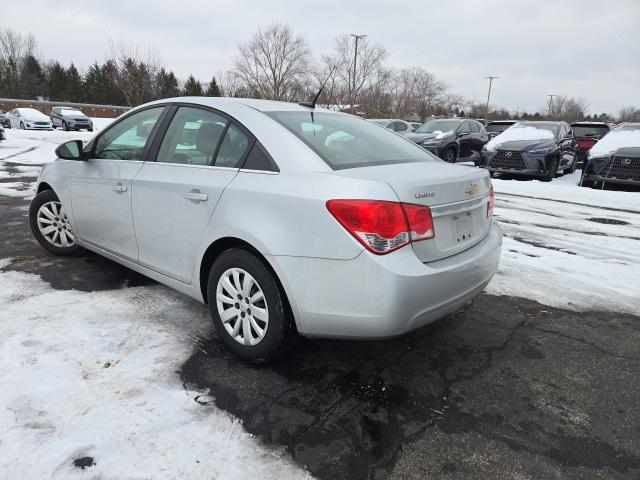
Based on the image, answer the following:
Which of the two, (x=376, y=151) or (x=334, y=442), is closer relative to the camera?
(x=334, y=442)

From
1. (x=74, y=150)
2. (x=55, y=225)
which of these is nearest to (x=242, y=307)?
(x=74, y=150)

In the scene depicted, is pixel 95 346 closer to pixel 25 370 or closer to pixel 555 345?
pixel 25 370

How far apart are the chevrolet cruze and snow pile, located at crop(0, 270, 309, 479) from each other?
394 mm

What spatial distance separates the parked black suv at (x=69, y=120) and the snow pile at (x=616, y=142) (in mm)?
28508

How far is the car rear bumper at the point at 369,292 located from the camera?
2.23m

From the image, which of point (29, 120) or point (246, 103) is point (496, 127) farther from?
point (29, 120)

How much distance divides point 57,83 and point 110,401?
66.4 metres

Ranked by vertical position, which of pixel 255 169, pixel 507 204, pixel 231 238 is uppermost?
pixel 255 169

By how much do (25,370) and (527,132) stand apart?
13.1m

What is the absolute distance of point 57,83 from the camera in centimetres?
5688

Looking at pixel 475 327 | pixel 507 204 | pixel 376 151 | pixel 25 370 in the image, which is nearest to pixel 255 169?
pixel 376 151

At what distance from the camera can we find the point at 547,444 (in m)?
2.19

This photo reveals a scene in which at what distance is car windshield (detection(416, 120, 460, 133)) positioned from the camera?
48.8 feet

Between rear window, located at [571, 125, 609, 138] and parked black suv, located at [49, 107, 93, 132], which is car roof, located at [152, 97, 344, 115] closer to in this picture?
rear window, located at [571, 125, 609, 138]
